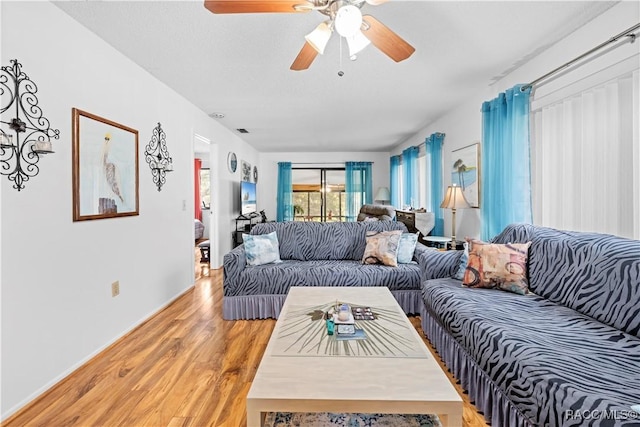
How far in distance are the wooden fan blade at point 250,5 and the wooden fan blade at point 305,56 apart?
0.35m

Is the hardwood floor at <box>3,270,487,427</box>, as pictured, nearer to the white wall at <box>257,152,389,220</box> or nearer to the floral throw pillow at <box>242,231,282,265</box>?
the floral throw pillow at <box>242,231,282,265</box>

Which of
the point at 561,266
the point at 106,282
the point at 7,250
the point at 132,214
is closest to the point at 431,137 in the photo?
the point at 561,266

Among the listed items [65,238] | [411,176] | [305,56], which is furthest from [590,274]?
[411,176]

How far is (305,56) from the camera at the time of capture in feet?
6.84

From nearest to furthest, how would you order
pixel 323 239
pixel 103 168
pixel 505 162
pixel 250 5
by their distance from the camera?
1. pixel 250 5
2. pixel 103 168
3. pixel 505 162
4. pixel 323 239

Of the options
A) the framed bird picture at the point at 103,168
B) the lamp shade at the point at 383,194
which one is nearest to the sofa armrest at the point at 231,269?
the framed bird picture at the point at 103,168

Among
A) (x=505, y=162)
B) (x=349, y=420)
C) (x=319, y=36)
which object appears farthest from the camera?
(x=505, y=162)

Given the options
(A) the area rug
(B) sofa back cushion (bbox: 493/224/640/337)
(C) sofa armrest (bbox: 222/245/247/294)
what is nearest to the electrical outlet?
(C) sofa armrest (bbox: 222/245/247/294)

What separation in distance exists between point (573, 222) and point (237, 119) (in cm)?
438

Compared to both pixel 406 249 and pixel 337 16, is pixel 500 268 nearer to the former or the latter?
pixel 406 249

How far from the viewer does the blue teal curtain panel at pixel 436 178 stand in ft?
16.3

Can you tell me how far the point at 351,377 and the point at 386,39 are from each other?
1.74 m

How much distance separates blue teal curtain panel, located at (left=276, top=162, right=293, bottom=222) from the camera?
867 centimetres

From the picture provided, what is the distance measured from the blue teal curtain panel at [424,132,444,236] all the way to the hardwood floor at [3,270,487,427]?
232 cm
